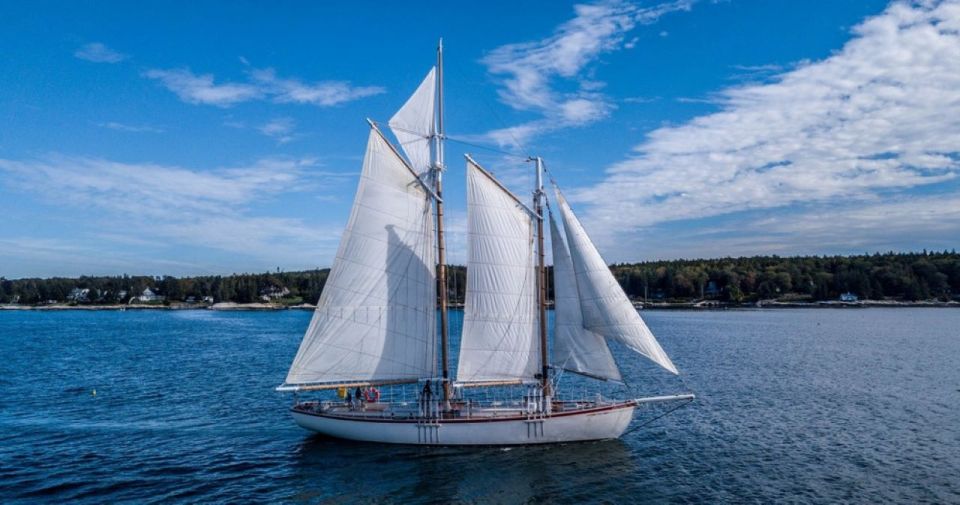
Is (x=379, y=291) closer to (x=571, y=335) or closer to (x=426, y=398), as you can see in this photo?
(x=426, y=398)

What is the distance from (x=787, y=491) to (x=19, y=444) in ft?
131

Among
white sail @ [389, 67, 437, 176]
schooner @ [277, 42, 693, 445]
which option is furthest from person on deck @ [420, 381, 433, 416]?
white sail @ [389, 67, 437, 176]

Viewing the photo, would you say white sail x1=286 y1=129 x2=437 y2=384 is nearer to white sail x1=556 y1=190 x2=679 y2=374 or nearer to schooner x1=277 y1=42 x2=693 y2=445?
schooner x1=277 y1=42 x2=693 y2=445

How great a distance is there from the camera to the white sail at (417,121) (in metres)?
35.2

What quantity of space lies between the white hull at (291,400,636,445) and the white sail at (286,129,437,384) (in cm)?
297

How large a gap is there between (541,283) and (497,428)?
27.6 ft

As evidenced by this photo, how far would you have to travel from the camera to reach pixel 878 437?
3616cm

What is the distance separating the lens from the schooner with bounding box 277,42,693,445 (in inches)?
1329

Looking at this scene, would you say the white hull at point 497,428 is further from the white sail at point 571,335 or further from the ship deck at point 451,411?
the white sail at point 571,335

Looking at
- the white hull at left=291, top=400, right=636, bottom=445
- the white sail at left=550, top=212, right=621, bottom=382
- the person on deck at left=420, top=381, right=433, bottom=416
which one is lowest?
the white hull at left=291, top=400, right=636, bottom=445

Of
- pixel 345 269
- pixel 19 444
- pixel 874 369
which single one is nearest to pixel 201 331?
pixel 19 444

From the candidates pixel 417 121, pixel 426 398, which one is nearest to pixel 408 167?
pixel 417 121

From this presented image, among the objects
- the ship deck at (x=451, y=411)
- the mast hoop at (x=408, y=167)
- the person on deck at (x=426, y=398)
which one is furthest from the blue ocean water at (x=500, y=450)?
the mast hoop at (x=408, y=167)

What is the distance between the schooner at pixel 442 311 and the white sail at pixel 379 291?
6 cm
